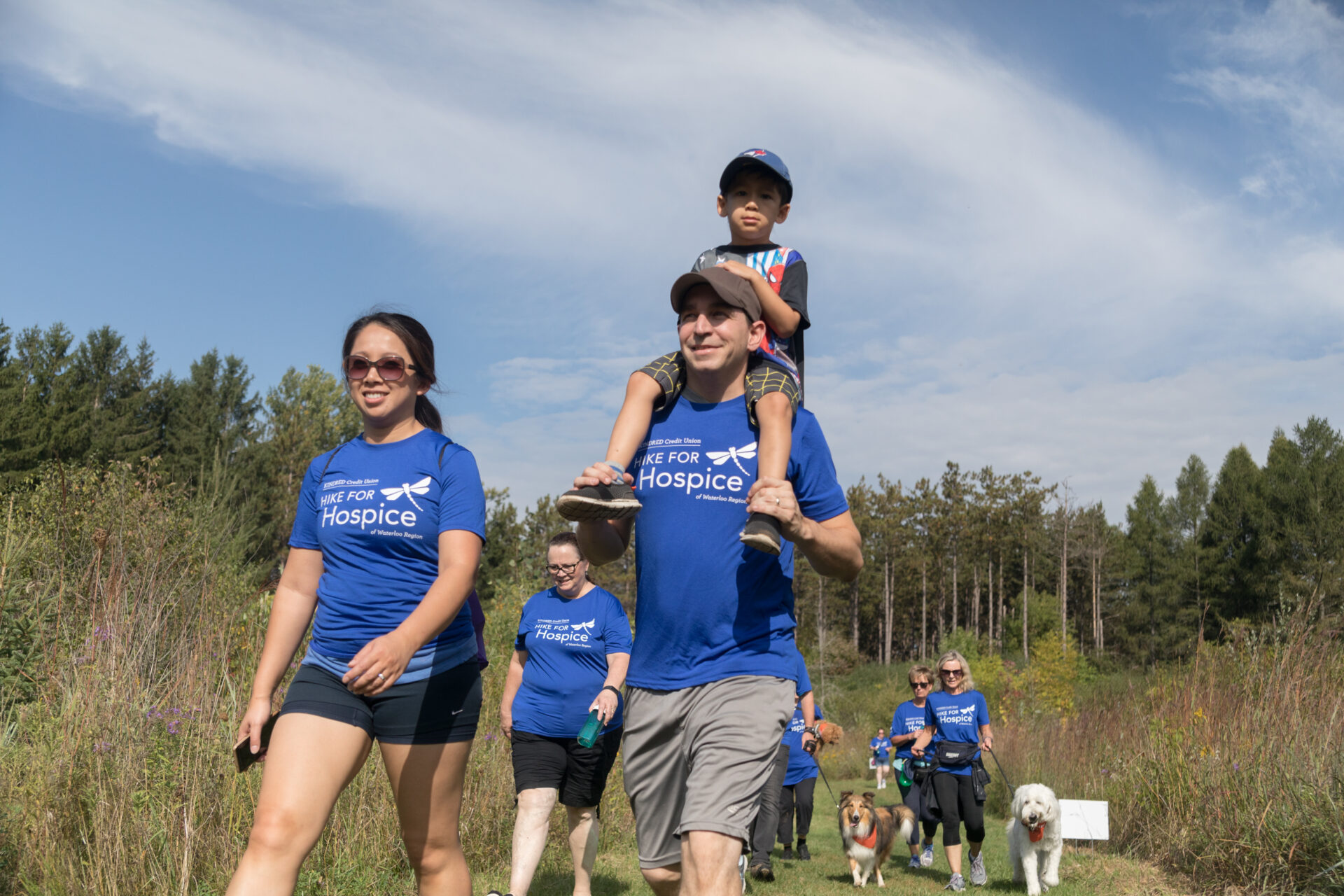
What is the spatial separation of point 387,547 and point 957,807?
7.29m

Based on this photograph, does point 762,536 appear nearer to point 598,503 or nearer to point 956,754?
point 598,503

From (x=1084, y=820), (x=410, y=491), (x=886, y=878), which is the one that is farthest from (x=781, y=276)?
(x=886, y=878)

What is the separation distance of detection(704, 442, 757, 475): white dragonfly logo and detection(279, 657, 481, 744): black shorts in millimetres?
1166

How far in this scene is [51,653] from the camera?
20.9ft

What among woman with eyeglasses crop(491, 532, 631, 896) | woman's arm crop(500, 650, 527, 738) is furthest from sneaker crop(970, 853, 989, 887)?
woman's arm crop(500, 650, 527, 738)

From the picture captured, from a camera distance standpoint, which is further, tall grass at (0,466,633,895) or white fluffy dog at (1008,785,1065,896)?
white fluffy dog at (1008,785,1065,896)

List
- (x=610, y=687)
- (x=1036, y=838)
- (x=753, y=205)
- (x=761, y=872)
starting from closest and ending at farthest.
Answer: (x=753, y=205), (x=610, y=687), (x=1036, y=838), (x=761, y=872)

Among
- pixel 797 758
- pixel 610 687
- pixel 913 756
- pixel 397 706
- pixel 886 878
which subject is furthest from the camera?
pixel 797 758

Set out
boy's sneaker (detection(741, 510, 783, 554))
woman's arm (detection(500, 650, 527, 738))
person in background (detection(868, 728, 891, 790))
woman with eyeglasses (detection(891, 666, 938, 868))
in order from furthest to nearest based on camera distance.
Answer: person in background (detection(868, 728, 891, 790))
woman with eyeglasses (detection(891, 666, 938, 868))
woman's arm (detection(500, 650, 527, 738))
boy's sneaker (detection(741, 510, 783, 554))

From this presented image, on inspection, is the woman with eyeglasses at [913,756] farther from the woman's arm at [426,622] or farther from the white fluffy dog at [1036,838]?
the woman's arm at [426,622]

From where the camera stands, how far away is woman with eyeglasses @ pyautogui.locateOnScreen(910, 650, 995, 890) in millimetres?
8891

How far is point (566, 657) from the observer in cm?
607

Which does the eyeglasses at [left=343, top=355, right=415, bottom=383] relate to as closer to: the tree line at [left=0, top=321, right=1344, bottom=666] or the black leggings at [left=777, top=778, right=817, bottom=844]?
the black leggings at [left=777, top=778, right=817, bottom=844]

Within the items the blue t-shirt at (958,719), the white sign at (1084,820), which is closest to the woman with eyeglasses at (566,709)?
the blue t-shirt at (958,719)
